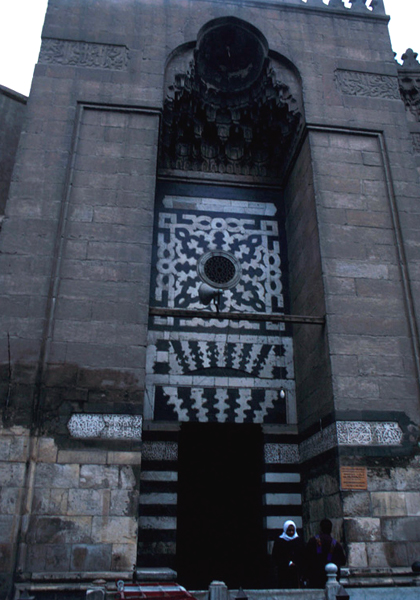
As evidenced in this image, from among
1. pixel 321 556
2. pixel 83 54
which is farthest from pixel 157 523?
pixel 83 54

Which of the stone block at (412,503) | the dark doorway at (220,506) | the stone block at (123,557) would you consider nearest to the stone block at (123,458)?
the stone block at (123,557)

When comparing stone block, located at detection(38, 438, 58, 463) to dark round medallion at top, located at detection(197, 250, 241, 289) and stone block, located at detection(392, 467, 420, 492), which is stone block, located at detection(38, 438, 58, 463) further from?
stone block, located at detection(392, 467, 420, 492)

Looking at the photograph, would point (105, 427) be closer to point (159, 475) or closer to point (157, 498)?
point (159, 475)

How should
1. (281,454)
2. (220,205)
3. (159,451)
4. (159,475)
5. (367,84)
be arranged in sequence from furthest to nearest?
(220,205) → (367,84) → (281,454) → (159,451) → (159,475)

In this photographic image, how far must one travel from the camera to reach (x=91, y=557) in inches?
255

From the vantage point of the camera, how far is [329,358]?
26.2ft

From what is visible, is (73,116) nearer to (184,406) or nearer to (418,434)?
(184,406)

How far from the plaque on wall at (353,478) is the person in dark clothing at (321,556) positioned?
3.26ft

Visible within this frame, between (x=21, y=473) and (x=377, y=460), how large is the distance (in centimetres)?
472

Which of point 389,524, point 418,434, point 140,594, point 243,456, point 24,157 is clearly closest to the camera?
point 140,594

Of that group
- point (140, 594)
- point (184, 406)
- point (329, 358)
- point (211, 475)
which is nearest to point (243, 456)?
point (211, 475)

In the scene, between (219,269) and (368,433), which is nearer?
(368,433)

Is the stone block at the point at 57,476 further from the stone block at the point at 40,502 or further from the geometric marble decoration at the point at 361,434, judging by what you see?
the geometric marble decoration at the point at 361,434

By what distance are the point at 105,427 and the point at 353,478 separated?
341 centimetres
